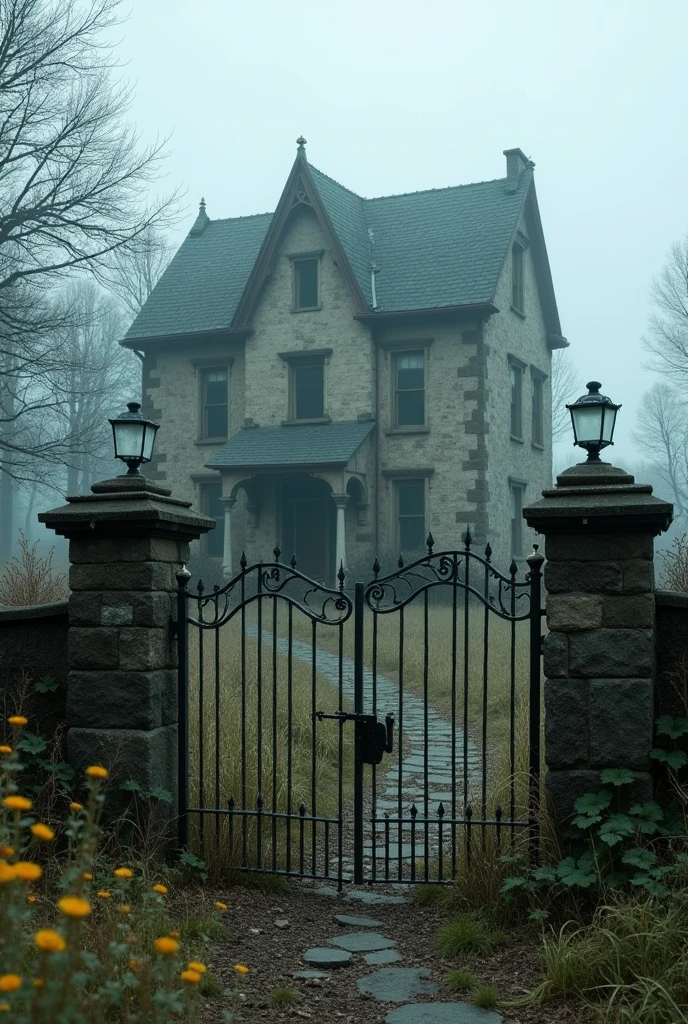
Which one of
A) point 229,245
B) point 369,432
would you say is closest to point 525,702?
point 369,432

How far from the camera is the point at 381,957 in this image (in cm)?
475

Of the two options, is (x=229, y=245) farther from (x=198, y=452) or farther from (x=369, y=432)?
(x=369, y=432)

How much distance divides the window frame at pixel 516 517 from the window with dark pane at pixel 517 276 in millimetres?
4200

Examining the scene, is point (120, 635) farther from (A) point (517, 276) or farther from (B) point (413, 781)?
(A) point (517, 276)

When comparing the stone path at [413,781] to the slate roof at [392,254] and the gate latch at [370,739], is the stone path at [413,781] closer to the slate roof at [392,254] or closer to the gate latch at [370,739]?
the gate latch at [370,739]

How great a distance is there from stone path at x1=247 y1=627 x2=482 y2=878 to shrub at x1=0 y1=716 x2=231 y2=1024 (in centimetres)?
150

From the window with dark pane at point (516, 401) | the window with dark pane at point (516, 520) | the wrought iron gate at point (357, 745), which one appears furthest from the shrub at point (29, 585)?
the window with dark pane at point (516, 401)

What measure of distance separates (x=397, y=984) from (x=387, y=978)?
0.08m

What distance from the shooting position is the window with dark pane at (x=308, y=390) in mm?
23531

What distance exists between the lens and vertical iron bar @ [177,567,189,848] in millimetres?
5844

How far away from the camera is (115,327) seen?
5272 centimetres

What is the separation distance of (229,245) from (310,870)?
2309 centimetres

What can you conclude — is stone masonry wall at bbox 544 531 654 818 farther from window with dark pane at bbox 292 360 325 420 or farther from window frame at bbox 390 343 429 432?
window with dark pane at bbox 292 360 325 420

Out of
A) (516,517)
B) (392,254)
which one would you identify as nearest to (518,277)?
(392,254)
